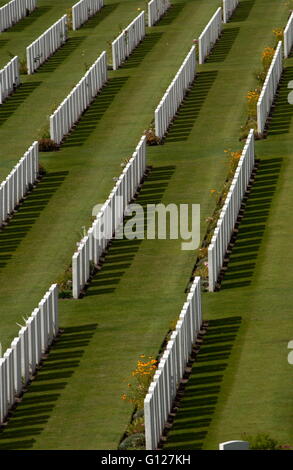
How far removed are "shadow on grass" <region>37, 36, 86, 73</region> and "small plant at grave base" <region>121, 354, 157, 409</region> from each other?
2968 centimetres

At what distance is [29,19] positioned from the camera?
69.2m

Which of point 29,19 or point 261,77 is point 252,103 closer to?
point 261,77

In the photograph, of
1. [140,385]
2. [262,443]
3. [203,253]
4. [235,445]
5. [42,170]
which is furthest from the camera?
[42,170]

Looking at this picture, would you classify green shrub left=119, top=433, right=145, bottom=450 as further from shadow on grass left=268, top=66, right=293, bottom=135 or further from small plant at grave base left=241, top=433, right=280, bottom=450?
shadow on grass left=268, top=66, right=293, bottom=135

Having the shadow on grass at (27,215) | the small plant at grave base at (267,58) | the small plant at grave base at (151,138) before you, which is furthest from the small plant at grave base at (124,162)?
the small plant at grave base at (267,58)

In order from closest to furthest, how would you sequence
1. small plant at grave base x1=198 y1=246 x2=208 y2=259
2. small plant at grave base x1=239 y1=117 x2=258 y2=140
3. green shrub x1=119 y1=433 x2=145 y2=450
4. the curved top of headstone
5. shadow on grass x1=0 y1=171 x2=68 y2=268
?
the curved top of headstone < green shrub x1=119 y1=433 x2=145 y2=450 < small plant at grave base x1=198 y1=246 x2=208 y2=259 < shadow on grass x1=0 y1=171 x2=68 y2=268 < small plant at grave base x1=239 y1=117 x2=258 y2=140

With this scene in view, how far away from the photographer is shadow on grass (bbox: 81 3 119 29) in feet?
221

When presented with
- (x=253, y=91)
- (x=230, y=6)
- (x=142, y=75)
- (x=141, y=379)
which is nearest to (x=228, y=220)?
(x=141, y=379)

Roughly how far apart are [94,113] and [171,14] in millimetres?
15565

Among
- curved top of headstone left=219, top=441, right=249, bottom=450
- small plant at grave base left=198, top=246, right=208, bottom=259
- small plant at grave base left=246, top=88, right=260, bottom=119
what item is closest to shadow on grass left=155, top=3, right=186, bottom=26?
small plant at grave base left=246, top=88, right=260, bottom=119

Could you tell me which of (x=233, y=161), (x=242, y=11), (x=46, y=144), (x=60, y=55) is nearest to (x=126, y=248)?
(x=233, y=161)

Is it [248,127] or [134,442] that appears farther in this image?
[248,127]

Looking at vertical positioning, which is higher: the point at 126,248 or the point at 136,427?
the point at 126,248

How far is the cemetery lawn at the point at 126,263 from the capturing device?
1212 inches
